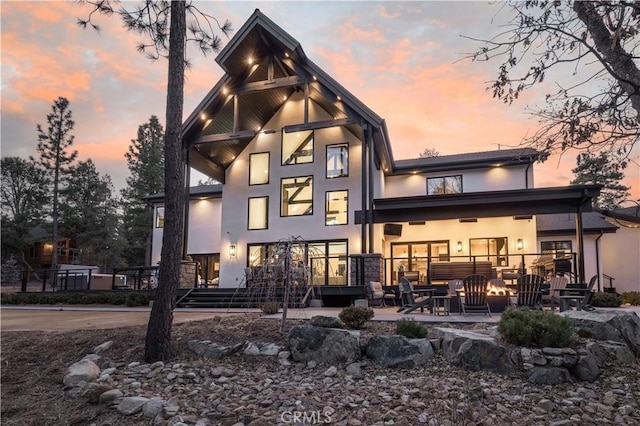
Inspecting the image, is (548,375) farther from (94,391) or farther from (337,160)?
(337,160)

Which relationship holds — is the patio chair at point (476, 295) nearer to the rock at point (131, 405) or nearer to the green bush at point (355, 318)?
the green bush at point (355, 318)

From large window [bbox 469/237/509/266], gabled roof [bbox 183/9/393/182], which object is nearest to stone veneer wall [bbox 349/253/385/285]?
gabled roof [bbox 183/9/393/182]

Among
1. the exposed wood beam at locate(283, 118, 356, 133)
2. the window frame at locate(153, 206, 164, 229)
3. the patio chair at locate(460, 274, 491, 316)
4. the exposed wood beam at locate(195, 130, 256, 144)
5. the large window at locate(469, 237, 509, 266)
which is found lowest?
the patio chair at locate(460, 274, 491, 316)

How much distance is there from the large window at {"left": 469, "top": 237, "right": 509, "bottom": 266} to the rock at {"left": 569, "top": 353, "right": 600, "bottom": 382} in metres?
11.1

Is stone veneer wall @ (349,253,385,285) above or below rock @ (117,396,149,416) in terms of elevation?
above

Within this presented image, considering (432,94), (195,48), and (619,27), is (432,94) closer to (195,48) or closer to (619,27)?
(195,48)

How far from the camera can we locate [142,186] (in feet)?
115

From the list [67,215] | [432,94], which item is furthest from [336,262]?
[67,215]

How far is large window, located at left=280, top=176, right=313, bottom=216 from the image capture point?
53.9ft

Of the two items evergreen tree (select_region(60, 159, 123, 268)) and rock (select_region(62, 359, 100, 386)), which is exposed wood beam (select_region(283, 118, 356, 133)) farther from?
evergreen tree (select_region(60, 159, 123, 268))

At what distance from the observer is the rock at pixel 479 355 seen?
196 inches

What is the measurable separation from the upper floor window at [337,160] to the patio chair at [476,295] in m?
8.70

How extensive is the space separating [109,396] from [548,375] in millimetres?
4777

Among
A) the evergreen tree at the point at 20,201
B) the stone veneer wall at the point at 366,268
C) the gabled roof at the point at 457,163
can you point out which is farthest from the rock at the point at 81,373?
the evergreen tree at the point at 20,201
